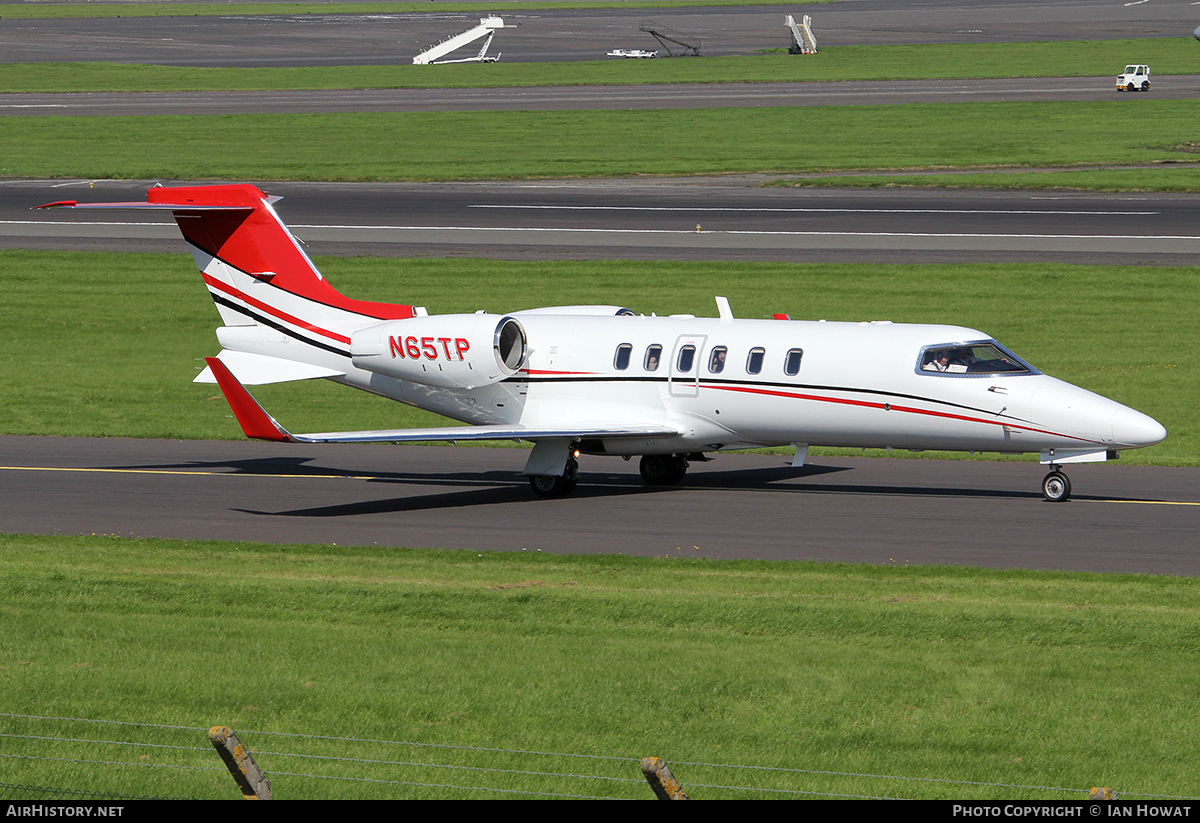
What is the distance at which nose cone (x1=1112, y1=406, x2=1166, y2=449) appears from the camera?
71.4 feet

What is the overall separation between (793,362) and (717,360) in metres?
1.32

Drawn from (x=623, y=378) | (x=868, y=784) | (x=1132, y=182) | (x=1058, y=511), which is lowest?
(x=868, y=784)

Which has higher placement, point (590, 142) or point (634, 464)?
point (590, 142)

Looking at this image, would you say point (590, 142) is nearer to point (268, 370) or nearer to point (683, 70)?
point (683, 70)

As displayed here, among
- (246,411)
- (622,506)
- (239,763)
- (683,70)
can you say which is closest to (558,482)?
(622,506)

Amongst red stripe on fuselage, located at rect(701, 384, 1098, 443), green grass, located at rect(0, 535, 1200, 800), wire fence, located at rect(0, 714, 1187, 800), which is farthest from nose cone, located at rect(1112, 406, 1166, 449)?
wire fence, located at rect(0, 714, 1187, 800)

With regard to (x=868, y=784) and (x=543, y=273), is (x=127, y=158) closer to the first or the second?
(x=543, y=273)

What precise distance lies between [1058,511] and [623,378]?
7484 mm

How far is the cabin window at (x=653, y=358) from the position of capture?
25.1m

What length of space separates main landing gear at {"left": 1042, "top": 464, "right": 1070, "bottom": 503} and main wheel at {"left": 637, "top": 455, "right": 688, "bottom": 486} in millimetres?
6325

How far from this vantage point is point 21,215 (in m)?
54.4

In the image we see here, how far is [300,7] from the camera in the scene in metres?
161

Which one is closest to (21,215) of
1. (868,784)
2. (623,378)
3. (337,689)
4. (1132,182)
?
(623,378)

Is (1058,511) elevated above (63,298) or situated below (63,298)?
below
